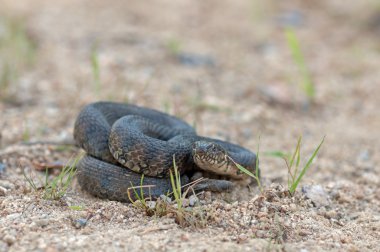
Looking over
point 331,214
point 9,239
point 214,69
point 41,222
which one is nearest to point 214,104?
point 214,69

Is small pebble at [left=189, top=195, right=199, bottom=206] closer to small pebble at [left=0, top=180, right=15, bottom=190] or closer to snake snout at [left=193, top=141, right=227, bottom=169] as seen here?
snake snout at [left=193, top=141, right=227, bottom=169]

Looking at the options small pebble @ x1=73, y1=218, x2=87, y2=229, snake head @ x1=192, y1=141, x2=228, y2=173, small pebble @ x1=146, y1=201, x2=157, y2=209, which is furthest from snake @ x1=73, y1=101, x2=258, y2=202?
small pebble @ x1=73, y1=218, x2=87, y2=229

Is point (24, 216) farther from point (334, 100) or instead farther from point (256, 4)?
point (256, 4)

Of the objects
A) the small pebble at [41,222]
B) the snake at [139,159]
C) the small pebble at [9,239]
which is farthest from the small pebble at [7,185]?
the small pebble at [9,239]

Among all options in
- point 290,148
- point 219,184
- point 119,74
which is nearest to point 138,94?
point 119,74

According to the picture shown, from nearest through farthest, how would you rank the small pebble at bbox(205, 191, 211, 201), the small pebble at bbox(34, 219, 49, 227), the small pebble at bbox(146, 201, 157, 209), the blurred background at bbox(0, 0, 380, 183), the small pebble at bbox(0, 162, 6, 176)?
the small pebble at bbox(34, 219, 49, 227), the small pebble at bbox(146, 201, 157, 209), the small pebble at bbox(205, 191, 211, 201), the small pebble at bbox(0, 162, 6, 176), the blurred background at bbox(0, 0, 380, 183)

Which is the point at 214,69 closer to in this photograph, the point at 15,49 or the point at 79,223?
the point at 15,49

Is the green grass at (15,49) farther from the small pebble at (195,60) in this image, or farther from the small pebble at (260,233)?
the small pebble at (260,233)
